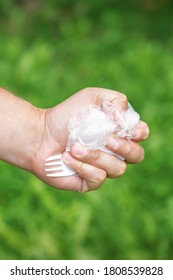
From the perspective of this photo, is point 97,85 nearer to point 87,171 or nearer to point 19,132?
point 19,132

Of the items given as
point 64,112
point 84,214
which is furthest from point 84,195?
point 64,112

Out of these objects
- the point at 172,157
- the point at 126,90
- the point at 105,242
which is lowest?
the point at 105,242

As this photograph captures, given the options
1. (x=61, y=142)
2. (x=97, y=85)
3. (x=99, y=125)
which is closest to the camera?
(x=99, y=125)

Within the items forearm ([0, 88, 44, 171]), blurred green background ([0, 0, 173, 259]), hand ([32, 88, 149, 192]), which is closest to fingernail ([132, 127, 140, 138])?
hand ([32, 88, 149, 192])

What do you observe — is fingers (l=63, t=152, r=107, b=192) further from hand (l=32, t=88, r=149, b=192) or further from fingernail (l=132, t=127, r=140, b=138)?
fingernail (l=132, t=127, r=140, b=138)

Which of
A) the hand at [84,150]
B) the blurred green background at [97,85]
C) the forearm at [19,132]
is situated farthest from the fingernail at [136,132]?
the blurred green background at [97,85]

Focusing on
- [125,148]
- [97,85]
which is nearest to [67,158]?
[125,148]

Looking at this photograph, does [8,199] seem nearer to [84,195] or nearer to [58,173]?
[84,195]

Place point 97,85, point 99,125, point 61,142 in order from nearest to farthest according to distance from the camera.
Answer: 1. point 99,125
2. point 61,142
3. point 97,85

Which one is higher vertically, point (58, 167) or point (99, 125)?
point (99, 125)
